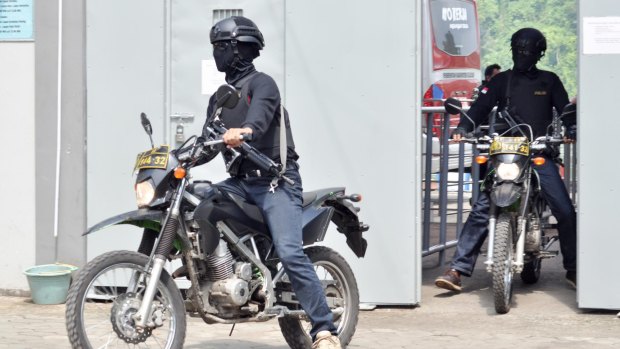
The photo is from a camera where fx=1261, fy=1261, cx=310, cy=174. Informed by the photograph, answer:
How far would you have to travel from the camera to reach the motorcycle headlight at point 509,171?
28.5 feet

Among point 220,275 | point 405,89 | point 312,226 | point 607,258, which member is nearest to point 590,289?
point 607,258

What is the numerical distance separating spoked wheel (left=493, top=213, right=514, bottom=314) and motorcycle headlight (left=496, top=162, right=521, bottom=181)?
26 centimetres

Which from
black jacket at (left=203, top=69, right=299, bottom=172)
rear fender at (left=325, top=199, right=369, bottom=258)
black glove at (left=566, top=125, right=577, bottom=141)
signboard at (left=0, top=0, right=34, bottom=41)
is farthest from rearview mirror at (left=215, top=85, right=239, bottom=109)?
signboard at (left=0, top=0, right=34, bottom=41)

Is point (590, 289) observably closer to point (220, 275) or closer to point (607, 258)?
point (607, 258)

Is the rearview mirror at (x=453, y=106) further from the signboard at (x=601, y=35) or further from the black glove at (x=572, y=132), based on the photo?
the signboard at (x=601, y=35)

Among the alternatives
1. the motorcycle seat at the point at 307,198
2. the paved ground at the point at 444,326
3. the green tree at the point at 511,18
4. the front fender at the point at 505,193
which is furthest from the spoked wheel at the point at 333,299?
the green tree at the point at 511,18

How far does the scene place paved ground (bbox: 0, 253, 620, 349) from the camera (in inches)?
299

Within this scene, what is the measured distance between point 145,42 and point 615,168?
11.2ft

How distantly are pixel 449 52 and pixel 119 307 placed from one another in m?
15.4

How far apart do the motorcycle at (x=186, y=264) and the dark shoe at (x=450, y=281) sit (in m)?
2.38

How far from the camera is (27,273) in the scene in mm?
9070

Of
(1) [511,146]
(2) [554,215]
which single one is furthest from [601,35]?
(2) [554,215]

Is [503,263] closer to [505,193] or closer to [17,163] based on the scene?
[505,193]

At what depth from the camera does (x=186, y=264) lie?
20.8 feet
